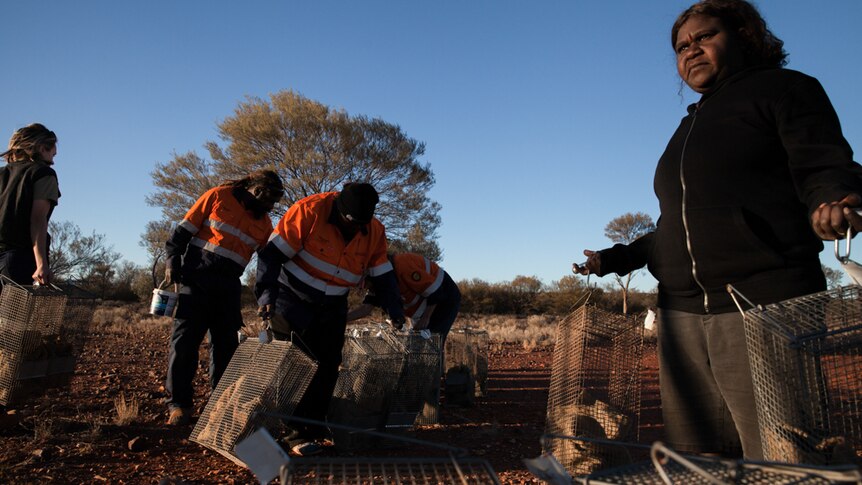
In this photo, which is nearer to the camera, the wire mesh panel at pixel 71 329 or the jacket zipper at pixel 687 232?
the jacket zipper at pixel 687 232

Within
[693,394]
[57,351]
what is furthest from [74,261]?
[693,394]

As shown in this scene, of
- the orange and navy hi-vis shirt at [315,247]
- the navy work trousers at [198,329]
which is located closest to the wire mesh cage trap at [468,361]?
the navy work trousers at [198,329]

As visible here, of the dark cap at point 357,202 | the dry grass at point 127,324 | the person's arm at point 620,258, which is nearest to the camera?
the person's arm at point 620,258

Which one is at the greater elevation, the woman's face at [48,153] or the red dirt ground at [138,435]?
the woman's face at [48,153]

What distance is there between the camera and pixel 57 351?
453 centimetres

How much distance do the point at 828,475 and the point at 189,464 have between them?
11.1 feet

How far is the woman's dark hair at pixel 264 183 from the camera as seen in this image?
5211 millimetres

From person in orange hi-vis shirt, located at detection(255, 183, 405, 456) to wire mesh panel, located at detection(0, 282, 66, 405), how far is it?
4.48 feet

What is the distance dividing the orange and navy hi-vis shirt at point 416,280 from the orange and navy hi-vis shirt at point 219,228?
173cm

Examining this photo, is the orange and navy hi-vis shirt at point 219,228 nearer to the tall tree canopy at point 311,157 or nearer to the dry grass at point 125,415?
the dry grass at point 125,415

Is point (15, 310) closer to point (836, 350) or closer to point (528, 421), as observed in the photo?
point (528, 421)

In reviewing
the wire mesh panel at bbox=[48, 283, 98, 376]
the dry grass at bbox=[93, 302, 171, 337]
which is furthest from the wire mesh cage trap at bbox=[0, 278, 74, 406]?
the dry grass at bbox=[93, 302, 171, 337]

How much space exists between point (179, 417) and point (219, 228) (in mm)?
1393

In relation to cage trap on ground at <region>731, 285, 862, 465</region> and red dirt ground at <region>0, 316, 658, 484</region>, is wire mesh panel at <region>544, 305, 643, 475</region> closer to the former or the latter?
red dirt ground at <region>0, 316, 658, 484</region>
